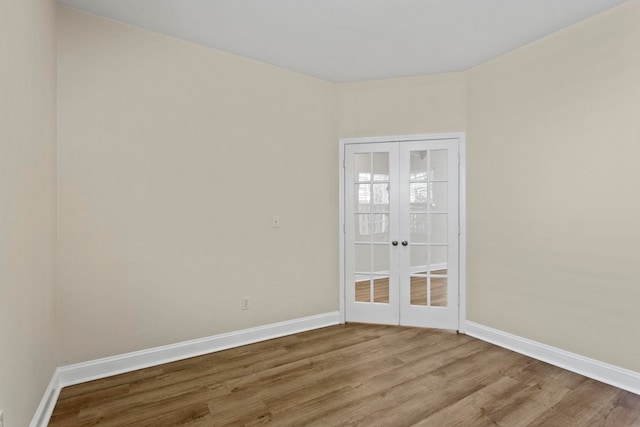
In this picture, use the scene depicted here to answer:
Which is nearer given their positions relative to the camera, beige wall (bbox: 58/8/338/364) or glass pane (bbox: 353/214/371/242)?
beige wall (bbox: 58/8/338/364)

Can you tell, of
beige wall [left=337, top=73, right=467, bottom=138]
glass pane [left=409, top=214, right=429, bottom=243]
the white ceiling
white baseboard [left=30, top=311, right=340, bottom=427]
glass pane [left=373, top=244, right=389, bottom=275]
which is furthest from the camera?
glass pane [left=373, top=244, right=389, bottom=275]

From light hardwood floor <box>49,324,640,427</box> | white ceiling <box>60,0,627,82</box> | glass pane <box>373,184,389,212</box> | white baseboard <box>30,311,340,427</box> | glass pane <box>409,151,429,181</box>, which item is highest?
white ceiling <box>60,0,627,82</box>

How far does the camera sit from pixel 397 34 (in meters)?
2.72

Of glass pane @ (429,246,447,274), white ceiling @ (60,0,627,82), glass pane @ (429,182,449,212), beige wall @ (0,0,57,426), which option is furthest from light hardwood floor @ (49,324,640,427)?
white ceiling @ (60,0,627,82)

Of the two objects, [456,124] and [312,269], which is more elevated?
[456,124]

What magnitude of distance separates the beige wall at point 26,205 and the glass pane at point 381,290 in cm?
294

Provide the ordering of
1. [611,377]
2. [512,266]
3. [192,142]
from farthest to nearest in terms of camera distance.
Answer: [512,266] < [192,142] < [611,377]

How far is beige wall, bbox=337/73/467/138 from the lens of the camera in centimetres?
347

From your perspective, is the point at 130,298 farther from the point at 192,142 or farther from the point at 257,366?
the point at 192,142

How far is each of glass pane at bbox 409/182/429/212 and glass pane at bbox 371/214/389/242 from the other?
0.34 meters

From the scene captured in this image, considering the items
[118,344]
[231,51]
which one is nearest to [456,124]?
[231,51]

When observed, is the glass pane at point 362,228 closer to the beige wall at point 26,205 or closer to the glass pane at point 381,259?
the glass pane at point 381,259

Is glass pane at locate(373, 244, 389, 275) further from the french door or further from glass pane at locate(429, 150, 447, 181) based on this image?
glass pane at locate(429, 150, 447, 181)

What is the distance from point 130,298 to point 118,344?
0.37 meters
